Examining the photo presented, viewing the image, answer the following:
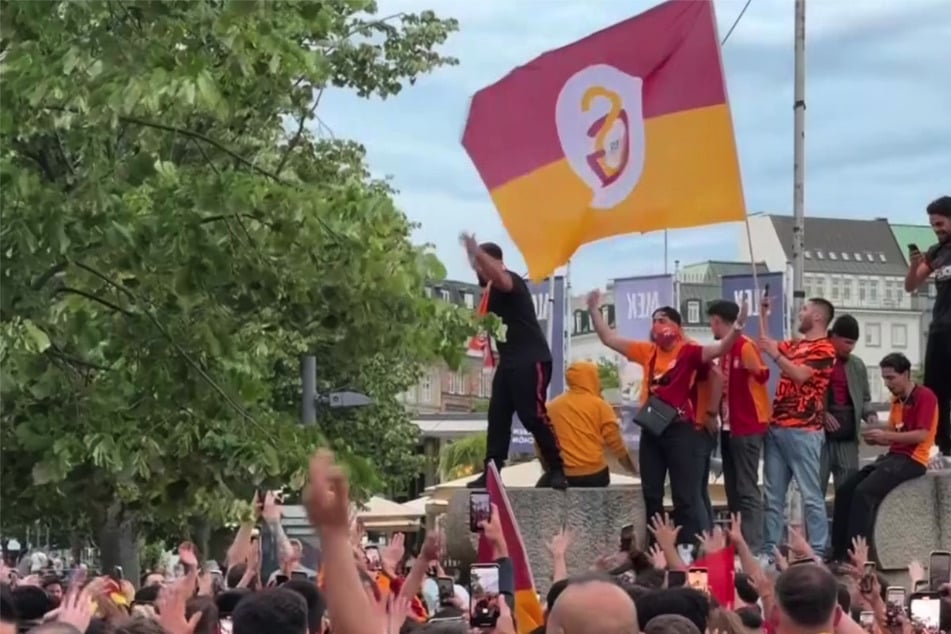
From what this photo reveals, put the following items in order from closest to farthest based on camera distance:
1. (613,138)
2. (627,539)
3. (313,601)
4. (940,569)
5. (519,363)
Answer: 1. (313,601)
2. (940,569)
3. (627,539)
4. (519,363)
5. (613,138)

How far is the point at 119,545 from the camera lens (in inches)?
1026

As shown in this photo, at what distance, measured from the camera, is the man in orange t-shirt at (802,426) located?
36.5 feet

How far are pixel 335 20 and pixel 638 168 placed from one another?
8.12ft

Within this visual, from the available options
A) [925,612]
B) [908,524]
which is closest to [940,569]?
[925,612]

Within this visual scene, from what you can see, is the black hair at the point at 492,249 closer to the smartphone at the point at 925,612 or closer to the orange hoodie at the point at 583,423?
the orange hoodie at the point at 583,423

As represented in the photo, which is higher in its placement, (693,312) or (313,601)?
(693,312)

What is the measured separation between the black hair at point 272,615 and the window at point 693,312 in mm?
110383

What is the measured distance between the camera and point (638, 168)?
39.6ft

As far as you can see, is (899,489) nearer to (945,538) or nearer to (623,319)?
(945,538)

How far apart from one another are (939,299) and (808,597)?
5.94 meters

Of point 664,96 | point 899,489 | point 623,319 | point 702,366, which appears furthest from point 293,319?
point 623,319

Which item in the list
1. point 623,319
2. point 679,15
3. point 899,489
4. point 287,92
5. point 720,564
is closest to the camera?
point 720,564

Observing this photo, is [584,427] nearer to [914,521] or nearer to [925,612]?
[914,521]

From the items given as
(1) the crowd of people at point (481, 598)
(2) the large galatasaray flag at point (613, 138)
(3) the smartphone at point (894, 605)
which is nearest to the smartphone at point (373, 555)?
(1) the crowd of people at point (481, 598)
